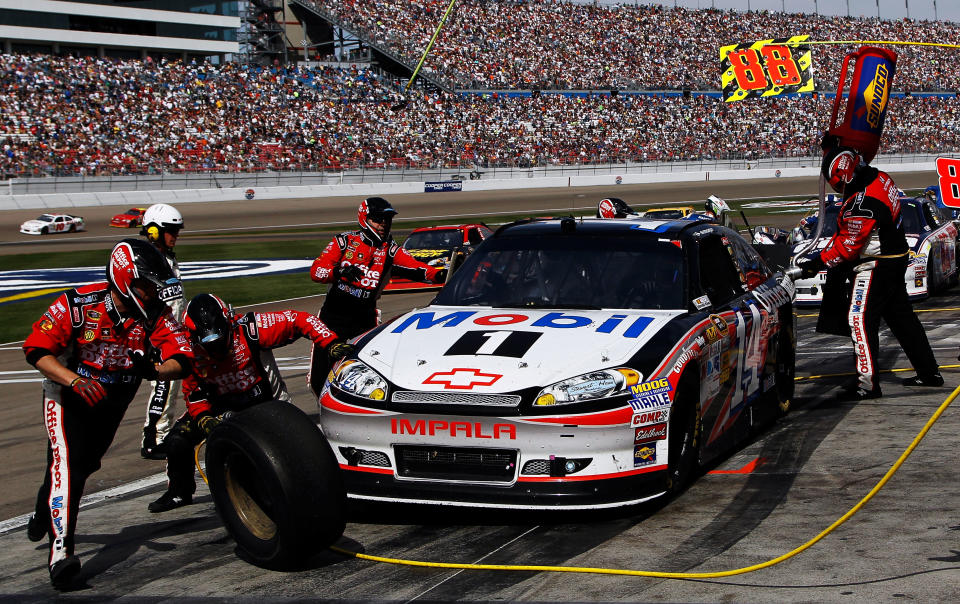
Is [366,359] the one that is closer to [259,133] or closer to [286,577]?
[286,577]

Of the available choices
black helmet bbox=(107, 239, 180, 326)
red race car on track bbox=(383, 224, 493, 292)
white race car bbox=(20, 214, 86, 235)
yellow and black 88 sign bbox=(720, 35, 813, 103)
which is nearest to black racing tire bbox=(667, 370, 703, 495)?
black helmet bbox=(107, 239, 180, 326)

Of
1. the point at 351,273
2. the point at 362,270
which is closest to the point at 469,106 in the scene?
the point at 362,270

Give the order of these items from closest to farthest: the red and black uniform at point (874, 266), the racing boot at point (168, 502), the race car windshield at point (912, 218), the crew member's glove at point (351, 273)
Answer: the racing boot at point (168, 502) < the crew member's glove at point (351, 273) < the red and black uniform at point (874, 266) < the race car windshield at point (912, 218)

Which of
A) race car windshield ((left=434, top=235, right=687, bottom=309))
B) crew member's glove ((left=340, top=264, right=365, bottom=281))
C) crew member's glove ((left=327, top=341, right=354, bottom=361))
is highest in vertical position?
race car windshield ((left=434, top=235, right=687, bottom=309))

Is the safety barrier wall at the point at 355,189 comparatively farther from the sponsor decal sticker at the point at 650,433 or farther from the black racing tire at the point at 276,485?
the sponsor decal sticker at the point at 650,433

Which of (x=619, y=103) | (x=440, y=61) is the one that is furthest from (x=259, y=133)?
(x=619, y=103)

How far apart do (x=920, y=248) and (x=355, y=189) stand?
1375 inches

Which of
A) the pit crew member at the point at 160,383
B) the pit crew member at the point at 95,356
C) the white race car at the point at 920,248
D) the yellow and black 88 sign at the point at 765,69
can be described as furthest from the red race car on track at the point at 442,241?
the yellow and black 88 sign at the point at 765,69

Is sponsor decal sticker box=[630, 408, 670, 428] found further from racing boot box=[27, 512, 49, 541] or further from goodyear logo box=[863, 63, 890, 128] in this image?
goodyear logo box=[863, 63, 890, 128]

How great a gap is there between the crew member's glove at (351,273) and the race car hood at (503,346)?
1577 mm

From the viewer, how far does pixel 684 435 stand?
5.54m

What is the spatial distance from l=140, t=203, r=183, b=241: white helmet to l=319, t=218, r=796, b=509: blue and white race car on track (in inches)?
66.4

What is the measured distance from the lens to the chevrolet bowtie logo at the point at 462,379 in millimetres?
5207

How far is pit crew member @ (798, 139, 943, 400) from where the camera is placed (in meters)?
8.54
